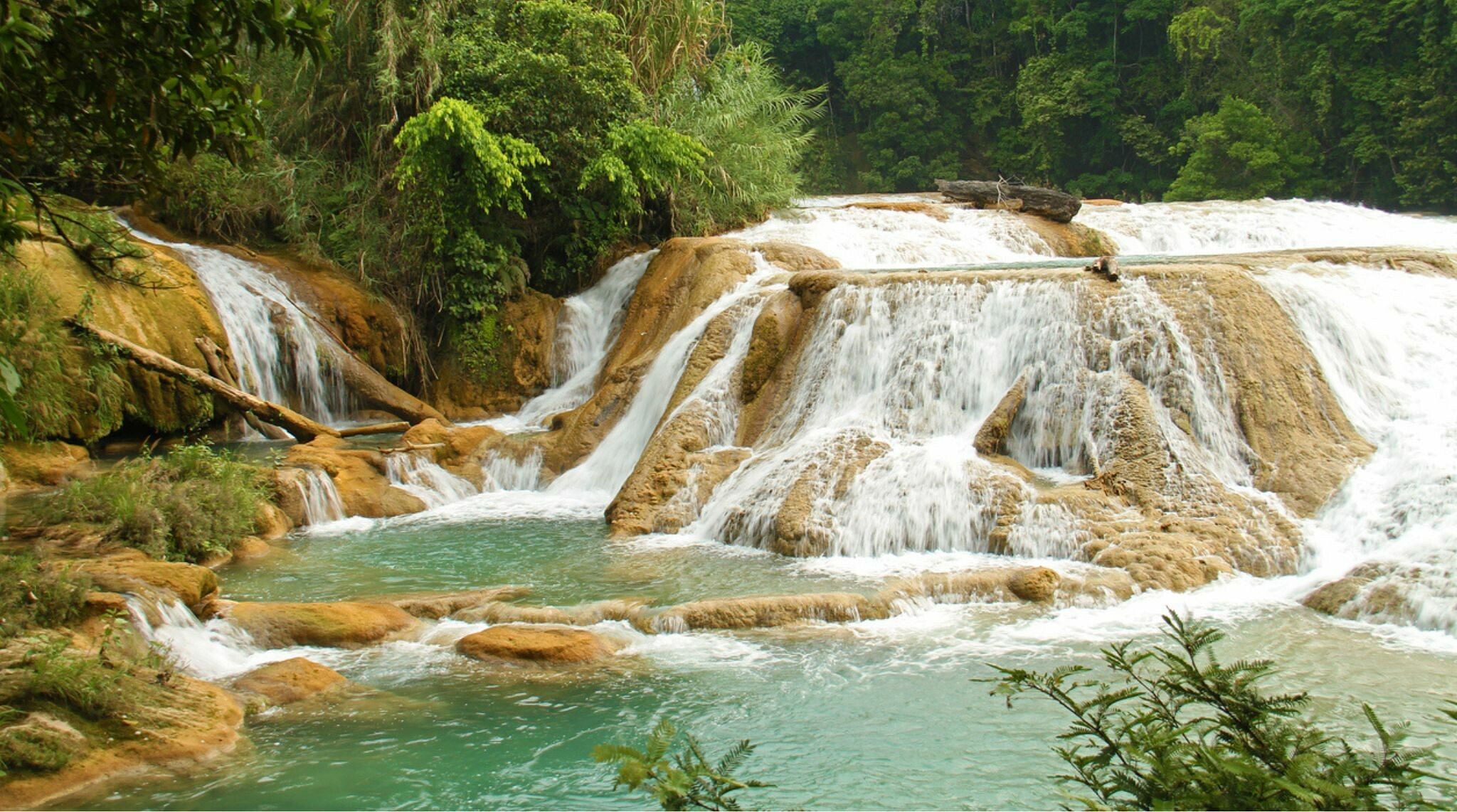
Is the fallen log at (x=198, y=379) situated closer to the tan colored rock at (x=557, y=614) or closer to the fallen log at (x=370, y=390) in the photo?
the fallen log at (x=370, y=390)

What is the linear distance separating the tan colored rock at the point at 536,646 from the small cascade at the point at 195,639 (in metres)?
1.21

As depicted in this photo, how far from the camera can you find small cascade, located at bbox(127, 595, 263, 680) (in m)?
6.23

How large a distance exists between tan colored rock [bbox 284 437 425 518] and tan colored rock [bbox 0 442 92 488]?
184cm

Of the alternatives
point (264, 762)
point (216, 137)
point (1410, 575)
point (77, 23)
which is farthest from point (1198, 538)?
point (77, 23)

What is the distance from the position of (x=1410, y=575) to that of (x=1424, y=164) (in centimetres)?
2108

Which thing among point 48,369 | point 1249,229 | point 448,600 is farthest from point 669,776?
point 1249,229

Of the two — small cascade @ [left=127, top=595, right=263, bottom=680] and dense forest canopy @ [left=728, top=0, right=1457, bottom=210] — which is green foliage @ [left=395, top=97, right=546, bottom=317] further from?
dense forest canopy @ [left=728, top=0, right=1457, bottom=210]

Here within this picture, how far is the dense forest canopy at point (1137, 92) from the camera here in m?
24.8

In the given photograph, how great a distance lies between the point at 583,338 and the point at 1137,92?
21.8 metres

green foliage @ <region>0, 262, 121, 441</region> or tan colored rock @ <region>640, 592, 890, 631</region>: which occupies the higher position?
green foliage @ <region>0, 262, 121, 441</region>

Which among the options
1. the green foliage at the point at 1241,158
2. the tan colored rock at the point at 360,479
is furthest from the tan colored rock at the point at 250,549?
the green foliage at the point at 1241,158

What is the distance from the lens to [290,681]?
6.00m

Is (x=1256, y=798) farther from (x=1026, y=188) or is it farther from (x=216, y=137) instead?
(x=1026, y=188)

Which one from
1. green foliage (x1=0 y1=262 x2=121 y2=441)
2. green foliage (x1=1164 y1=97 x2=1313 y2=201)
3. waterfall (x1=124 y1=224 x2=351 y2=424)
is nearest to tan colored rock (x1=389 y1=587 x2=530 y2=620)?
green foliage (x1=0 y1=262 x2=121 y2=441)
